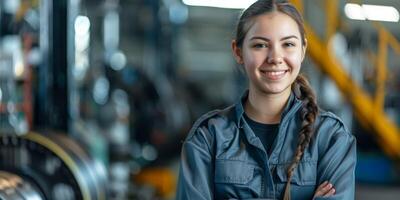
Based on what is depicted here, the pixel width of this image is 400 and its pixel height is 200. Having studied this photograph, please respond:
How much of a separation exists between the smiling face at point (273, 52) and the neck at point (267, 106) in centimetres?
2

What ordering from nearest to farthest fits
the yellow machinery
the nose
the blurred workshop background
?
the nose → the blurred workshop background → the yellow machinery

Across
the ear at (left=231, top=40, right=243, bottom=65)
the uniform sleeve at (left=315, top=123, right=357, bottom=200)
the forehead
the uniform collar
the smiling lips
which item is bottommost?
the uniform sleeve at (left=315, top=123, right=357, bottom=200)

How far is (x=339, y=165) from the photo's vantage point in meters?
1.45

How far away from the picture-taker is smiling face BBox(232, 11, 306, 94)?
4.63 ft

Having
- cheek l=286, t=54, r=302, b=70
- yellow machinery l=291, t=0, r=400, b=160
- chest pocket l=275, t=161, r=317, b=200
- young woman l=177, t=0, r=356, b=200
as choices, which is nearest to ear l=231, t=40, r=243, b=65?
young woman l=177, t=0, r=356, b=200

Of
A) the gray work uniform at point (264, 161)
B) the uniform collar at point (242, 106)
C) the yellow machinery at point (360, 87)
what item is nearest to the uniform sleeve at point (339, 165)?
the gray work uniform at point (264, 161)

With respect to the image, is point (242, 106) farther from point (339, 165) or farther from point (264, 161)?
point (339, 165)

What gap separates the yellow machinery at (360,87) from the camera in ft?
17.8

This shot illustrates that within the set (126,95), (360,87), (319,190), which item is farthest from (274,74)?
(126,95)

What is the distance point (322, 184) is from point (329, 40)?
4297 mm

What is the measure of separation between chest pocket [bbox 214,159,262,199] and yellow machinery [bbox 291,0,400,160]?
395cm

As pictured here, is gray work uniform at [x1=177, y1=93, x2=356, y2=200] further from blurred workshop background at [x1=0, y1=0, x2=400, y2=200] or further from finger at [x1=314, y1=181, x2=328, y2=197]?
blurred workshop background at [x1=0, y1=0, x2=400, y2=200]

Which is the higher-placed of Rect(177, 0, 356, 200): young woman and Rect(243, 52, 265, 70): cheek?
Rect(243, 52, 265, 70): cheek

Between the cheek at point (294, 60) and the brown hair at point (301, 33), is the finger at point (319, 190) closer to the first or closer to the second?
the brown hair at point (301, 33)
